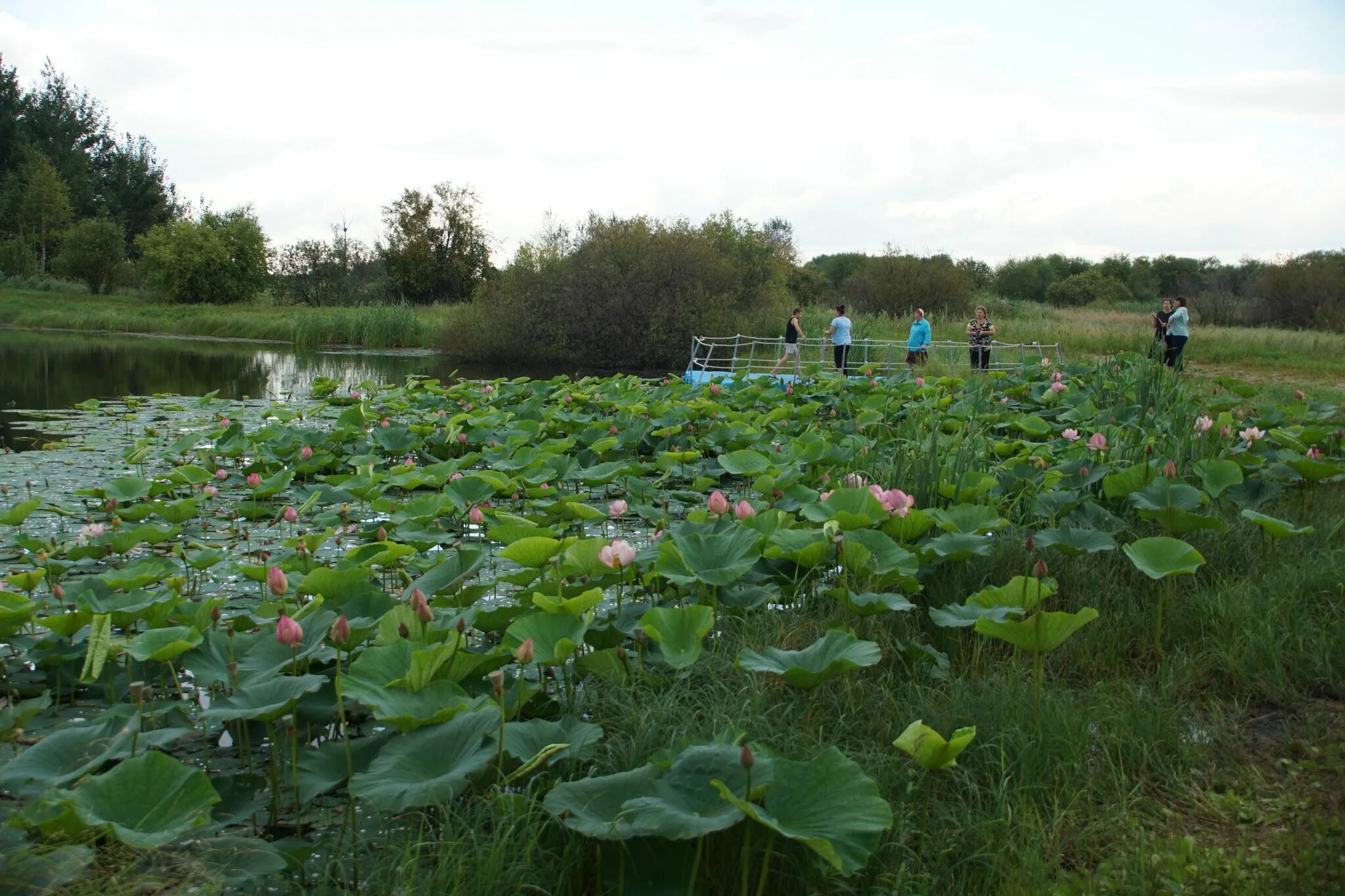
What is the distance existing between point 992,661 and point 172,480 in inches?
170

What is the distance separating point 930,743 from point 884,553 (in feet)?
3.59

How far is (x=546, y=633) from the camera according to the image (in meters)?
2.29

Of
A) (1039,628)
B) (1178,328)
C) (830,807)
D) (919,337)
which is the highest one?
(1178,328)

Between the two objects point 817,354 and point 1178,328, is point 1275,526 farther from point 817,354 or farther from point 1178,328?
point 817,354

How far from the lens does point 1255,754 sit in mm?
2396

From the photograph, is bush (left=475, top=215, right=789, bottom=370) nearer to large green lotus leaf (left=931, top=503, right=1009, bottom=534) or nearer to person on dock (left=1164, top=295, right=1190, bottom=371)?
person on dock (left=1164, top=295, right=1190, bottom=371)

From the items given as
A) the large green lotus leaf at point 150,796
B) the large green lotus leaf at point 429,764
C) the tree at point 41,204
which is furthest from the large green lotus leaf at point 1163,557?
the tree at point 41,204

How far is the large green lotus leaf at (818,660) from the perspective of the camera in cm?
203

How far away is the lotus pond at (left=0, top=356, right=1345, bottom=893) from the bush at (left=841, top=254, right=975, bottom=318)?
76.9 ft

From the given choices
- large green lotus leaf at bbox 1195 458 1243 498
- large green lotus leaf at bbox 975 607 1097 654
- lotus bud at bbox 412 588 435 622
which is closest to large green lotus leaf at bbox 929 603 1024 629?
large green lotus leaf at bbox 975 607 1097 654

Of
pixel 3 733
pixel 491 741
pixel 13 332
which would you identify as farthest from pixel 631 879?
pixel 13 332

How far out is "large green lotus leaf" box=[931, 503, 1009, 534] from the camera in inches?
130

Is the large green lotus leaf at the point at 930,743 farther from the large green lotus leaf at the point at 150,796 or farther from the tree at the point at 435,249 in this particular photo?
the tree at the point at 435,249

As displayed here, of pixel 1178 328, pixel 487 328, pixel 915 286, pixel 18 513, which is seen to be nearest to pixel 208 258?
pixel 487 328
